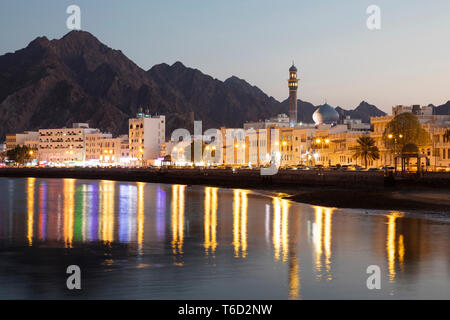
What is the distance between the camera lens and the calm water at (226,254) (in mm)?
24438

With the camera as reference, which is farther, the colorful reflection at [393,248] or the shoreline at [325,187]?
the shoreline at [325,187]

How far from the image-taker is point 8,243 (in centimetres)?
3781

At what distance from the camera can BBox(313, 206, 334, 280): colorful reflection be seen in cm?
2965

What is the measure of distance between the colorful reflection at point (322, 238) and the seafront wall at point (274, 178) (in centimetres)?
2681

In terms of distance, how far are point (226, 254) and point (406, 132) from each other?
263 ft

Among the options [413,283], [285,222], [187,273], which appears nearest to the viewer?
[413,283]

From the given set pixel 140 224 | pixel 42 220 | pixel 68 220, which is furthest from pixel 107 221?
pixel 42 220

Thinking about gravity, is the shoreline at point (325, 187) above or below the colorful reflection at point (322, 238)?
above

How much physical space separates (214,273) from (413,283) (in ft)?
27.0

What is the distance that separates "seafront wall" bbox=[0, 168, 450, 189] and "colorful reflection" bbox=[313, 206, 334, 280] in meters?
26.8

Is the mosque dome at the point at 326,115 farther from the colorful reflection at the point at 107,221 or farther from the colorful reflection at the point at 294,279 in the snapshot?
the colorful reflection at the point at 294,279

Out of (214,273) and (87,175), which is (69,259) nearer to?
(214,273)

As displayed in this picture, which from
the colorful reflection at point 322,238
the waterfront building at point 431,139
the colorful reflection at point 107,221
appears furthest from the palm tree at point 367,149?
the colorful reflection at point 322,238
